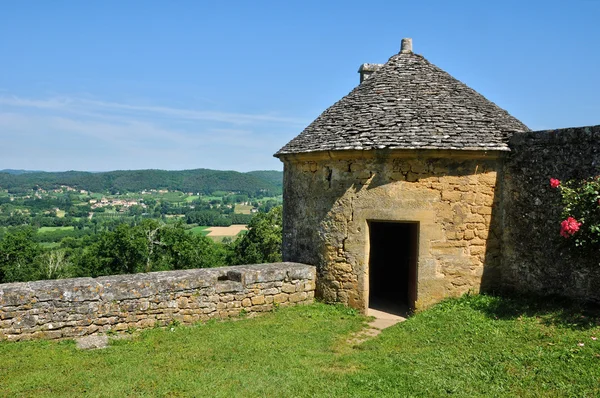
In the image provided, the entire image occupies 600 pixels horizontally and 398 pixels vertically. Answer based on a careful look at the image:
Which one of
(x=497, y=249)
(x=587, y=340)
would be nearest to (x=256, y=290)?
(x=497, y=249)

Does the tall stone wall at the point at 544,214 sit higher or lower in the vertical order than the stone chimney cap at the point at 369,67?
lower

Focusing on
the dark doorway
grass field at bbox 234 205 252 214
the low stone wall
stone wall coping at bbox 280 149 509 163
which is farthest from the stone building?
grass field at bbox 234 205 252 214

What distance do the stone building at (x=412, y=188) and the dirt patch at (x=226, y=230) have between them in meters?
49.0

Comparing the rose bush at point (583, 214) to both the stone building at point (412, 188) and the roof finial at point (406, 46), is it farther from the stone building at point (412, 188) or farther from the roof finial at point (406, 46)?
the roof finial at point (406, 46)

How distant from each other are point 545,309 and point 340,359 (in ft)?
11.1

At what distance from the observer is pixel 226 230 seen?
61469mm

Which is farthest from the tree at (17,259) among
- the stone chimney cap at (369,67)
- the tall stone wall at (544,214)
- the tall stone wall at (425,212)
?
the tall stone wall at (544,214)

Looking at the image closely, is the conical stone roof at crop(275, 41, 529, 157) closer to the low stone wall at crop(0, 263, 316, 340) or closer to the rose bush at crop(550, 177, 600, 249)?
the rose bush at crop(550, 177, 600, 249)

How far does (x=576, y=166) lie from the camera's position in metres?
6.84

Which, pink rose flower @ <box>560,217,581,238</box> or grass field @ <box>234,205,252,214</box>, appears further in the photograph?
grass field @ <box>234,205,252,214</box>

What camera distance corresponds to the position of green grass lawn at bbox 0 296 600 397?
4910 millimetres

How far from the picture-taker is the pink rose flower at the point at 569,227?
6.23 meters

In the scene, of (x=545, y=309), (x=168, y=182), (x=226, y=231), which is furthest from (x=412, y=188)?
(x=168, y=182)

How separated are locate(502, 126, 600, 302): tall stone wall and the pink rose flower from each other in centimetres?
68
